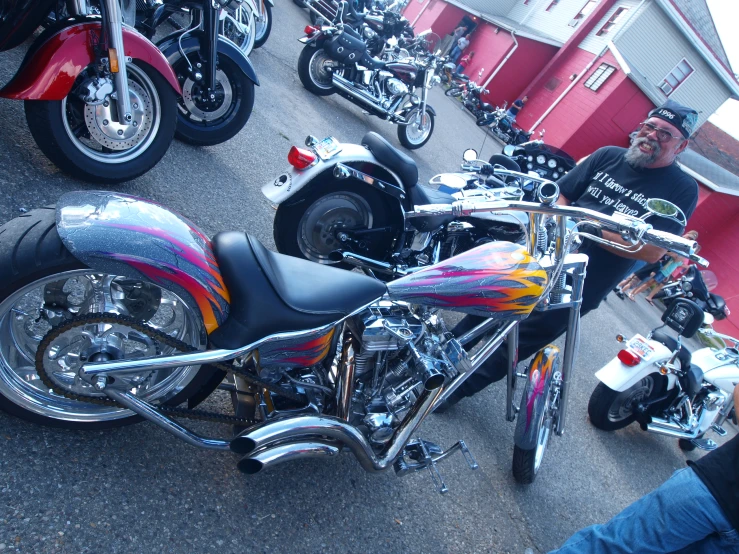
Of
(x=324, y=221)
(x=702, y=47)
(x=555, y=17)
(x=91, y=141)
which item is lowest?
(x=91, y=141)

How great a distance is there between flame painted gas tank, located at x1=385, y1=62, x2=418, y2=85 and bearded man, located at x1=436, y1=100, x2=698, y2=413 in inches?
220

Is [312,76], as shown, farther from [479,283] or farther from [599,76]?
[599,76]

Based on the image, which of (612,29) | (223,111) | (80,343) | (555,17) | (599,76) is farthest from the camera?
(555,17)

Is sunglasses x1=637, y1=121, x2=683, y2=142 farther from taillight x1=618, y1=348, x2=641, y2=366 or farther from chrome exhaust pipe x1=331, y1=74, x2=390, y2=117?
chrome exhaust pipe x1=331, y1=74, x2=390, y2=117

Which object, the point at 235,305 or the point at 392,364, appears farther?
the point at 392,364

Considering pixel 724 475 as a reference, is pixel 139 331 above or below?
below

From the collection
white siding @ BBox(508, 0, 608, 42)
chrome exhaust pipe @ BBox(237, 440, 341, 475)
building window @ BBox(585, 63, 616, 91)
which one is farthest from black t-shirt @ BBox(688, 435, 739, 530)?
white siding @ BBox(508, 0, 608, 42)

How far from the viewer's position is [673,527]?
5.73ft

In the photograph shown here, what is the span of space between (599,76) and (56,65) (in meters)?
18.4

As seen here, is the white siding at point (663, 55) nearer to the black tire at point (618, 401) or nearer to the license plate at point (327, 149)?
the black tire at point (618, 401)

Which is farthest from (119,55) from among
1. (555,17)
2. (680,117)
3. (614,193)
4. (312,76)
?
(555,17)

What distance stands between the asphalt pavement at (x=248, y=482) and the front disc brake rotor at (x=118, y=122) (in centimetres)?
34

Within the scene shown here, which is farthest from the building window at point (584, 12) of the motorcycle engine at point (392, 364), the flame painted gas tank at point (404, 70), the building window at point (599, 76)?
the motorcycle engine at point (392, 364)

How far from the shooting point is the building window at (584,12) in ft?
64.3
